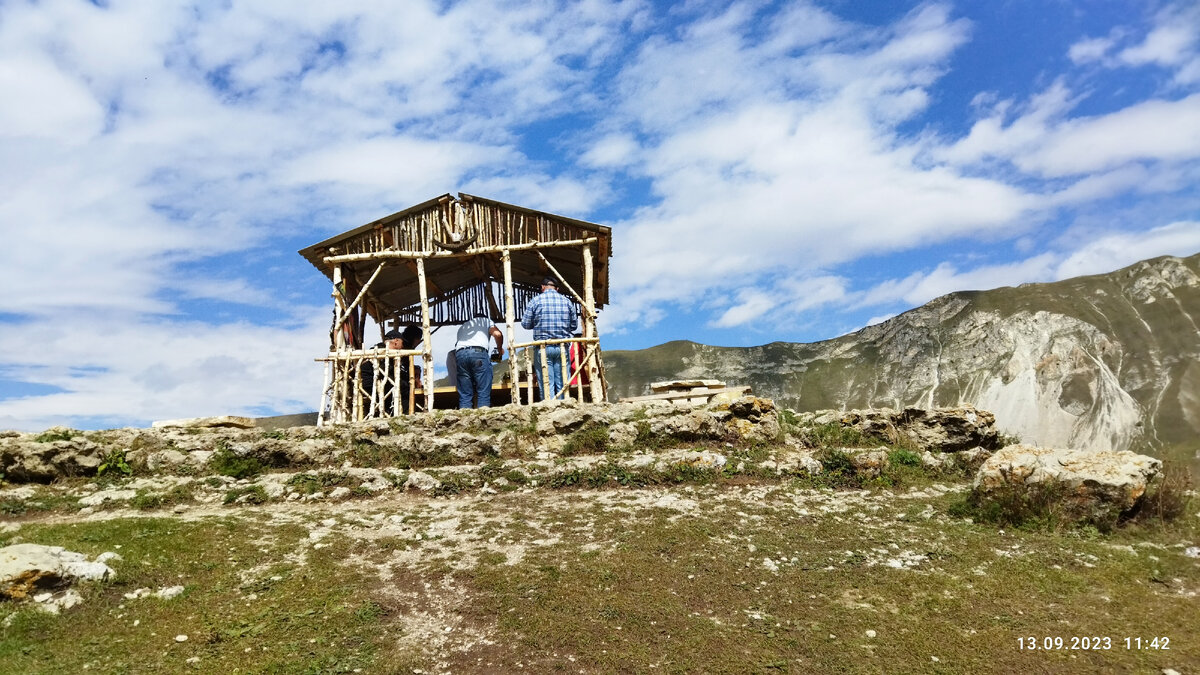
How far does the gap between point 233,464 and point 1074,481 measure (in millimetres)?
12358

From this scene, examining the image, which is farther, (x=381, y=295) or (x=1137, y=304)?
(x=1137, y=304)

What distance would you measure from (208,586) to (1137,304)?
9096 centimetres

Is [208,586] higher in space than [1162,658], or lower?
higher

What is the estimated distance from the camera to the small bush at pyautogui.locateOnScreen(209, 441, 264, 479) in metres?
11.7

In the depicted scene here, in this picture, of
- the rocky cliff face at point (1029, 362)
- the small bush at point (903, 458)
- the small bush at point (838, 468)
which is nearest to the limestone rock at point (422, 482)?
the small bush at point (838, 468)

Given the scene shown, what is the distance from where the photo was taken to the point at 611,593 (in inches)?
277

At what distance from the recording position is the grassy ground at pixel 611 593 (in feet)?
19.2

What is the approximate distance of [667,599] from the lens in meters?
6.90

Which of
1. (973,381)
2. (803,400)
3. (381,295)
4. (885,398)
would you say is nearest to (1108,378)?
(973,381)

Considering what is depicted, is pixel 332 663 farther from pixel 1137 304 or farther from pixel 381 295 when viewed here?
pixel 1137 304

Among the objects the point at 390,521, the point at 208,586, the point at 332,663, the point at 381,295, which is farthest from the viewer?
the point at 381,295

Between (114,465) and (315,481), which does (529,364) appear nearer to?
(315,481)

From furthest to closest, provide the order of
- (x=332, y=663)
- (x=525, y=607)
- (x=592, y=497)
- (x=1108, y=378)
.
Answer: (x=1108, y=378) < (x=592, y=497) < (x=525, y=607) < (x=332, y=663)

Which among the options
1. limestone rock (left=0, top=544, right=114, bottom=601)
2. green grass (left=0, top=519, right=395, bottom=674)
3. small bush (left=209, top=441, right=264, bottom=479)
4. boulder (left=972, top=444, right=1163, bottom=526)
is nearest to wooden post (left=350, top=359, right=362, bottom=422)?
small bush (left=209, top=441, right=264, bottom=479)
